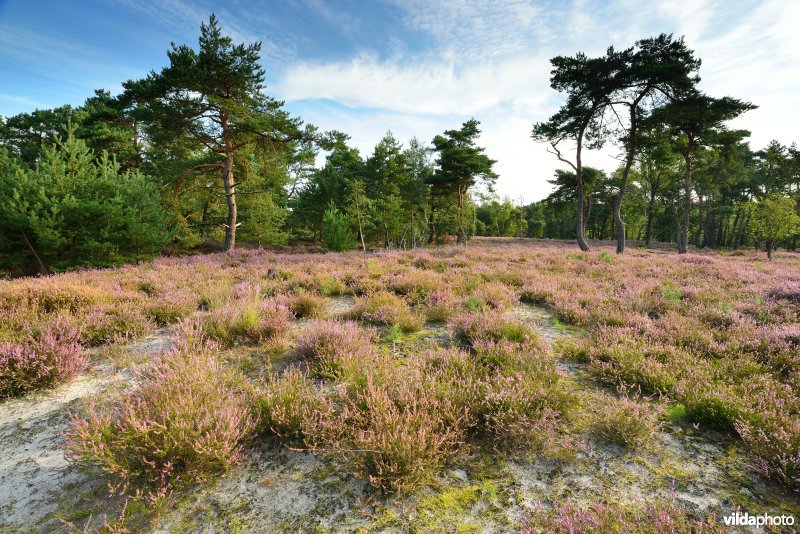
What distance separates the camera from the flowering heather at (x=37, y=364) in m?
3.01

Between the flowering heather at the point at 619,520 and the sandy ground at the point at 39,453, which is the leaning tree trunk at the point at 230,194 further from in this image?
the flowering heather at the point at 619,520

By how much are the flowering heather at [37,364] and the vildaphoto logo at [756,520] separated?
5561 mm

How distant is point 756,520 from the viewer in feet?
6.00

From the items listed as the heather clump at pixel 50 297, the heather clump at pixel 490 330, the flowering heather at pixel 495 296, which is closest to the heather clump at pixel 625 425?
the heather clump at pixel 490 330

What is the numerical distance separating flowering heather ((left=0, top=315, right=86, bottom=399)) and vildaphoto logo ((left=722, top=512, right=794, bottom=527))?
5.56 metres

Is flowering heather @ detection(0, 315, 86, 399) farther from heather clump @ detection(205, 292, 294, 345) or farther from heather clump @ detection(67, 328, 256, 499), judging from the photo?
heather clump @ detection(67, 328, 256, 499)

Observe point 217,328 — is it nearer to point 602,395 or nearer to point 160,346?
point 160,346

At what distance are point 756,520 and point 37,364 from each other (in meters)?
5.94

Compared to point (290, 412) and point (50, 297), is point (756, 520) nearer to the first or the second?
point (290, 412)

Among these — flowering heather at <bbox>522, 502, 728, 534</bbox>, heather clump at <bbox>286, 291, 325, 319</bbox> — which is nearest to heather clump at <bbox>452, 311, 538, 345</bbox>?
flowering heather at <bbox>522, 502, 728, 534</bbox>

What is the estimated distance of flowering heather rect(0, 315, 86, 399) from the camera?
3.01 m

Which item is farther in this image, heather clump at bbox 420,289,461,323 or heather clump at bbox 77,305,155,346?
heather clump at bbox 420,289,461,323

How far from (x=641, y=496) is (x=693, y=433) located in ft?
3.61

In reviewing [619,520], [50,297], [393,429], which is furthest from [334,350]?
[50,297]
